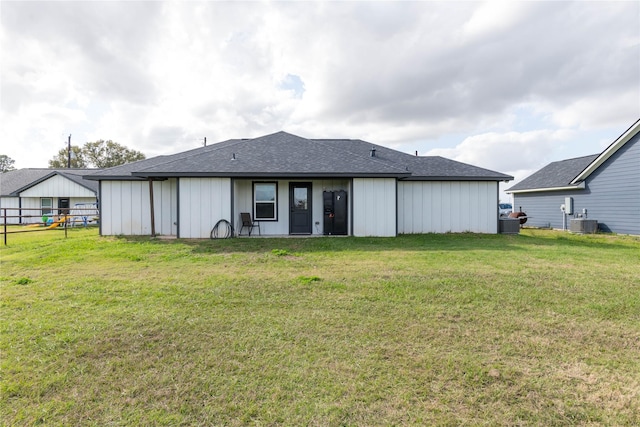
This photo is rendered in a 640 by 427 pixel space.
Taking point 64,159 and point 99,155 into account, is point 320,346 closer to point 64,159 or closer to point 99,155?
point 99,155

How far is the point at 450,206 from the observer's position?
1259 centimetres

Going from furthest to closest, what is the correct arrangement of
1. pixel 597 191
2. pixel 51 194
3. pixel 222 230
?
1. pixel 51 194
2. pixel 597 191
3. pixel 222 230

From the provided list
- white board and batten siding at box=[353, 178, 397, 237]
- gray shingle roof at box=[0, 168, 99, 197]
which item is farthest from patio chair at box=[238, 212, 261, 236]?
gray shingle roof at box=[0, 168, 99, 197]

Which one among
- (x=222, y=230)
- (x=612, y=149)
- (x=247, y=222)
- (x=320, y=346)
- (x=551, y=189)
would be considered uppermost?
(x=612, y=149)

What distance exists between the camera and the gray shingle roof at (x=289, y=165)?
10.7m

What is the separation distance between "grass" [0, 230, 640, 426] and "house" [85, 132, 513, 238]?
5102 mm

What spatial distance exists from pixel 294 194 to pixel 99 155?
4562 centimetres

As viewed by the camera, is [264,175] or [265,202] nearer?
[264,175]

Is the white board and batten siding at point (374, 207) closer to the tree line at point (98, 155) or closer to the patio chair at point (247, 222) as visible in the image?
the patio chair at point (247, 222)

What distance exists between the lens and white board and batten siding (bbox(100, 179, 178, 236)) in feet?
39.1

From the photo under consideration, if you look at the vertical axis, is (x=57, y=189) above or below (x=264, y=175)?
above

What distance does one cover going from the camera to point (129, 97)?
14508mm

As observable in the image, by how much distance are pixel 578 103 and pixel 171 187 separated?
734 inches

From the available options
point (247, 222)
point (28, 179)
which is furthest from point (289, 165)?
point (28, 179)
